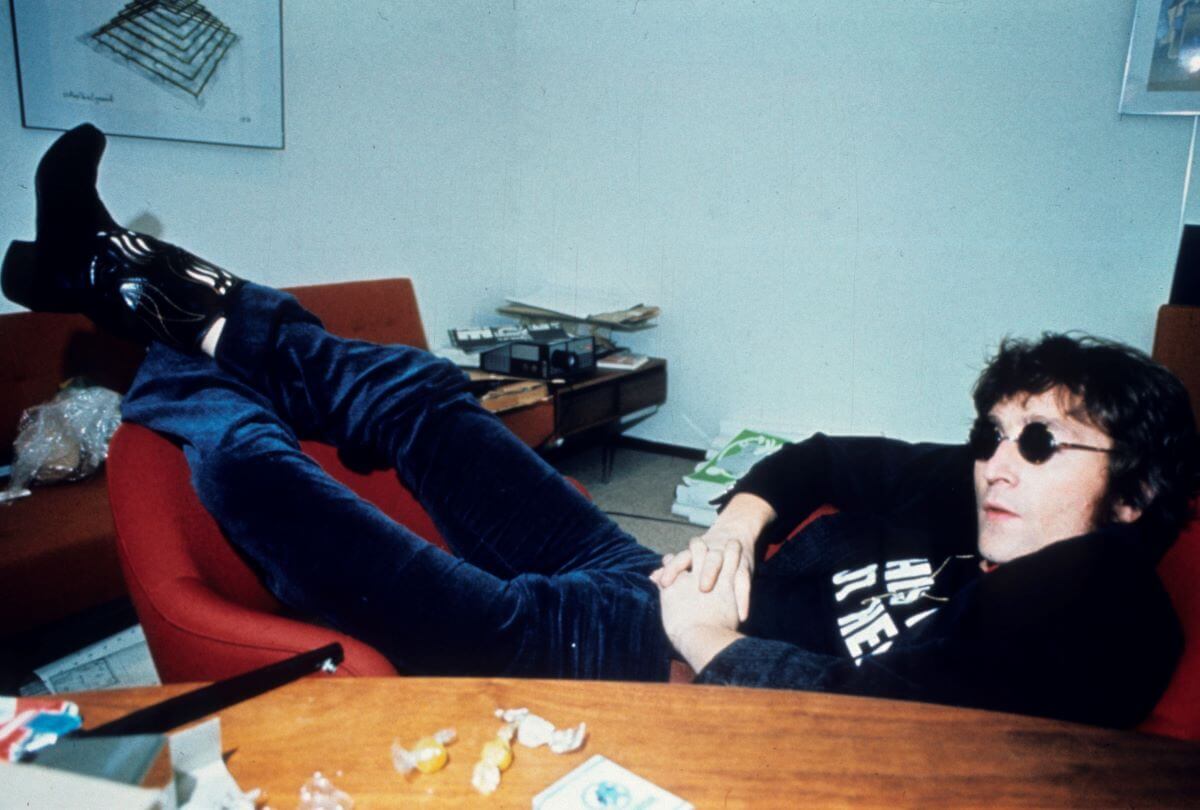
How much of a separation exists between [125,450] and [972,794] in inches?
39.7

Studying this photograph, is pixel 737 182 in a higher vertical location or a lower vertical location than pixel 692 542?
higher

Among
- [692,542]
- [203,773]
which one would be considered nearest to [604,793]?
[203,773]

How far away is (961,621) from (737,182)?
2.39 meters

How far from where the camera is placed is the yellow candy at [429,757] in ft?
1.85

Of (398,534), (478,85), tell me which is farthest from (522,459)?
(478,85)

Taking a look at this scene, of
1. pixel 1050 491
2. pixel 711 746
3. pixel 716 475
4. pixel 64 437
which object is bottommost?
pixel 716 475

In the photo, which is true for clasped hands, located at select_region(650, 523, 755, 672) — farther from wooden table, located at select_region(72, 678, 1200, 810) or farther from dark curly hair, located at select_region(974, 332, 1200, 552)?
dark curly hair, located at select_region(974, 332, 1200, 552)

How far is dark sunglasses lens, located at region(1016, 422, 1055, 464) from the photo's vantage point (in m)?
0.97

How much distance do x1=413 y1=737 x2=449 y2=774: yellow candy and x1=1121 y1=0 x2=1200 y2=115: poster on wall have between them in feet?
A: 8.93

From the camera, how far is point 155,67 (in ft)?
6.54

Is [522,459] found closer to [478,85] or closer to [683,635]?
[683,635]

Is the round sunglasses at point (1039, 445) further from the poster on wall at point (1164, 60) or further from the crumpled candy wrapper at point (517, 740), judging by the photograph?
the poster on wall at point (1164, 60)

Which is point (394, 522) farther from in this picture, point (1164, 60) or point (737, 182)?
point (1164, 60)

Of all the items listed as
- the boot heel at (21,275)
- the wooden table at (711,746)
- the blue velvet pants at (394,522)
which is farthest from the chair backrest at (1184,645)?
the boot heel at (21,275)
